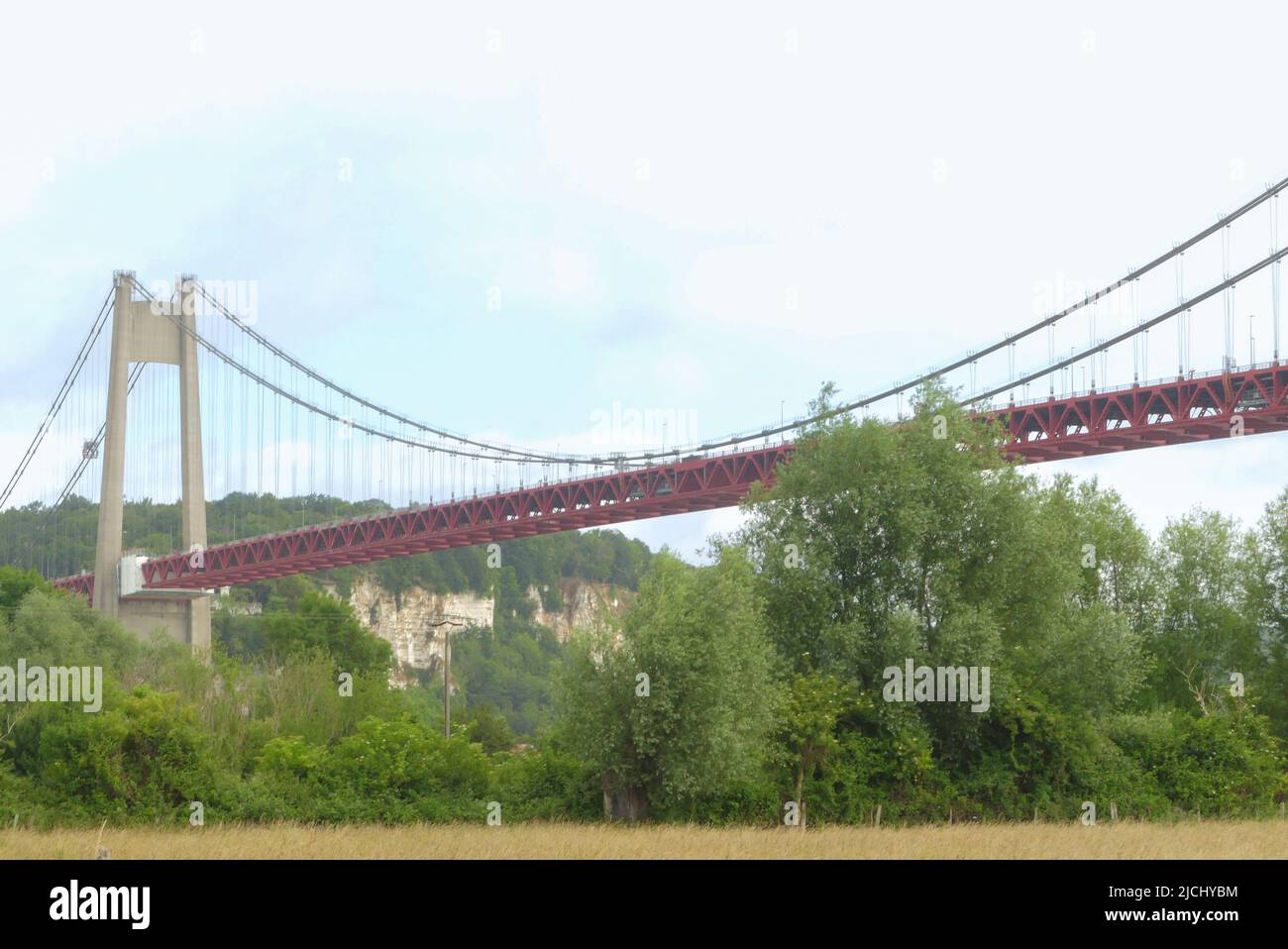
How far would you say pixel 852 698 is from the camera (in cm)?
2864

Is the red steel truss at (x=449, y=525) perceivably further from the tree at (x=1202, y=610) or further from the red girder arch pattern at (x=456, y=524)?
the tree at (x=1202, y=610)

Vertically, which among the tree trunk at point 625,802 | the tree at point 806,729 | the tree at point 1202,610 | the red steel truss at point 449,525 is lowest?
the tree trunk at point 625,802

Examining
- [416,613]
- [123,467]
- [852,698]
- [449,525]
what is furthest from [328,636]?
[416,613]

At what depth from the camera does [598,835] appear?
864 inches

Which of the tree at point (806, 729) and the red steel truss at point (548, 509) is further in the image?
the red steel truss at point (548, 509)

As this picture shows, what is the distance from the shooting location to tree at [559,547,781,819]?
25125 millimetres

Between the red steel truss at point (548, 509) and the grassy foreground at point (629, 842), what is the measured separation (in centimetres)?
2620

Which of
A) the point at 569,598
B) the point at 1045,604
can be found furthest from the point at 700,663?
the point at 569,598

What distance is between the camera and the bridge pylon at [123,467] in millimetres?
59781

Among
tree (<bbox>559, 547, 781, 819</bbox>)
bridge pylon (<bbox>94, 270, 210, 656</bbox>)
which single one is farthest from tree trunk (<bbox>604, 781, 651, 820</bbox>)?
bridge pylon (<bbox>94, 270, 210, 656</bbox>)

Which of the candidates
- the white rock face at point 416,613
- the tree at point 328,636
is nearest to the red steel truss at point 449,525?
the tree at point 328,636

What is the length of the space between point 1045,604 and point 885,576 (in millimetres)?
3648
